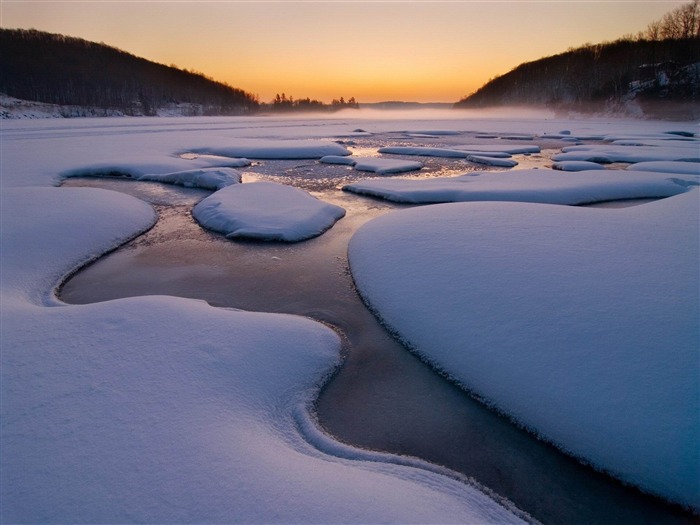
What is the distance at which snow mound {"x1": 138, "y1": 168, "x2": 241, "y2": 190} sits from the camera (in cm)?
980

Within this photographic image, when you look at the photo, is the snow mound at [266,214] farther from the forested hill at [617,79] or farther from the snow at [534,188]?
the forested hill at [617,79]

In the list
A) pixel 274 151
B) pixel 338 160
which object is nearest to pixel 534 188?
pixel 338 160

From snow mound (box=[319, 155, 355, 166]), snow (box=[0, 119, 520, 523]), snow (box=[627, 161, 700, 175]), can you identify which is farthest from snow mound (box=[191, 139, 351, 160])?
snow (box=[0, 119, 520, 523])

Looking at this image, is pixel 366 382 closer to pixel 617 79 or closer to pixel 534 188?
pixel 534 188

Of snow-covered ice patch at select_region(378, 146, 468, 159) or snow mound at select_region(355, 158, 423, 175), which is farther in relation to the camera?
snow-covered ice patch at select_region(378, 146, 468, 159)

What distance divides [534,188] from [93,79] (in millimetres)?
96987

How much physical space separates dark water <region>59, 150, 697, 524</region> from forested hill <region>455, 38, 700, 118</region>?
49611 millimetres

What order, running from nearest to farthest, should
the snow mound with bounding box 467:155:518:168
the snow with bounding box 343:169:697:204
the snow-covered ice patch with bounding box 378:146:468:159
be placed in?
the snow with bounding box 343:169:697:204 < the snow mound with bounding box 467:155:518:168 < the snow-covered ice patch with bounding box 378:146:468:159

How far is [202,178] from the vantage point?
9.97 meters

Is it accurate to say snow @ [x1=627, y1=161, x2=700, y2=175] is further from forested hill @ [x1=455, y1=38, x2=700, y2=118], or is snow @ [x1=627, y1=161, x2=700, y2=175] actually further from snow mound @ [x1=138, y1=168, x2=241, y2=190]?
forested hill @ [x1=455, y1=38, x2=700, y2=118]

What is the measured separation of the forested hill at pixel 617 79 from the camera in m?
41.0

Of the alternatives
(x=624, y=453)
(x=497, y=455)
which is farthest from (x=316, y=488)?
(x=624, y=453)

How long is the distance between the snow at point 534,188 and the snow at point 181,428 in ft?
18.5

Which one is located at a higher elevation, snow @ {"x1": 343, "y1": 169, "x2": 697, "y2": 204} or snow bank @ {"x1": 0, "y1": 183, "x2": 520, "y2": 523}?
snow @ {"x1": 343, "y1": 169, "x2": 697, "y2": 204}
